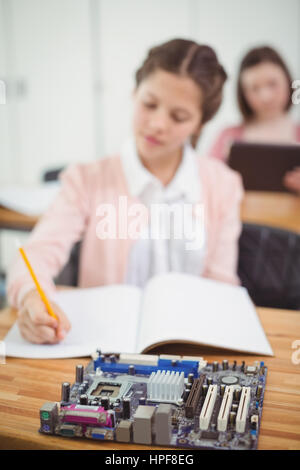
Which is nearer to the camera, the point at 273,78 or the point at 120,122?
the point at 273,78

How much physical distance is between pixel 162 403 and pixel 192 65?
1.73 ft

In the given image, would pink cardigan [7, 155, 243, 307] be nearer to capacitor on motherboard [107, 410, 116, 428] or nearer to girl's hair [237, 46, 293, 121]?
girl's hair [237, 46, 293, 121]

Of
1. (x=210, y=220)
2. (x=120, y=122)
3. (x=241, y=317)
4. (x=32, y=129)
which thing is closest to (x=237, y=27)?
(x=120, y=122)

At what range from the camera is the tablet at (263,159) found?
66.2 inches

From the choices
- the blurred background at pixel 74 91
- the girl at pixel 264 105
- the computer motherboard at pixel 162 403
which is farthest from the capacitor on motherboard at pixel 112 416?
the blurred background at pixel 74 91

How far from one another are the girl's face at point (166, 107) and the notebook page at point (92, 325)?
0.95 ft

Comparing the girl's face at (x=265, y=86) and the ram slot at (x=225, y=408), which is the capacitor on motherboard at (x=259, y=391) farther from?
the girl's face at (x=265, y=86)

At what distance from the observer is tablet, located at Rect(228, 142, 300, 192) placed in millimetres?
1681

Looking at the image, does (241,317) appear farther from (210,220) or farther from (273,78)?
(273,78)

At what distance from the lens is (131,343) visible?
0.76m

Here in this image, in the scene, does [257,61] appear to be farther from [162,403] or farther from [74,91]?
[74,91]
